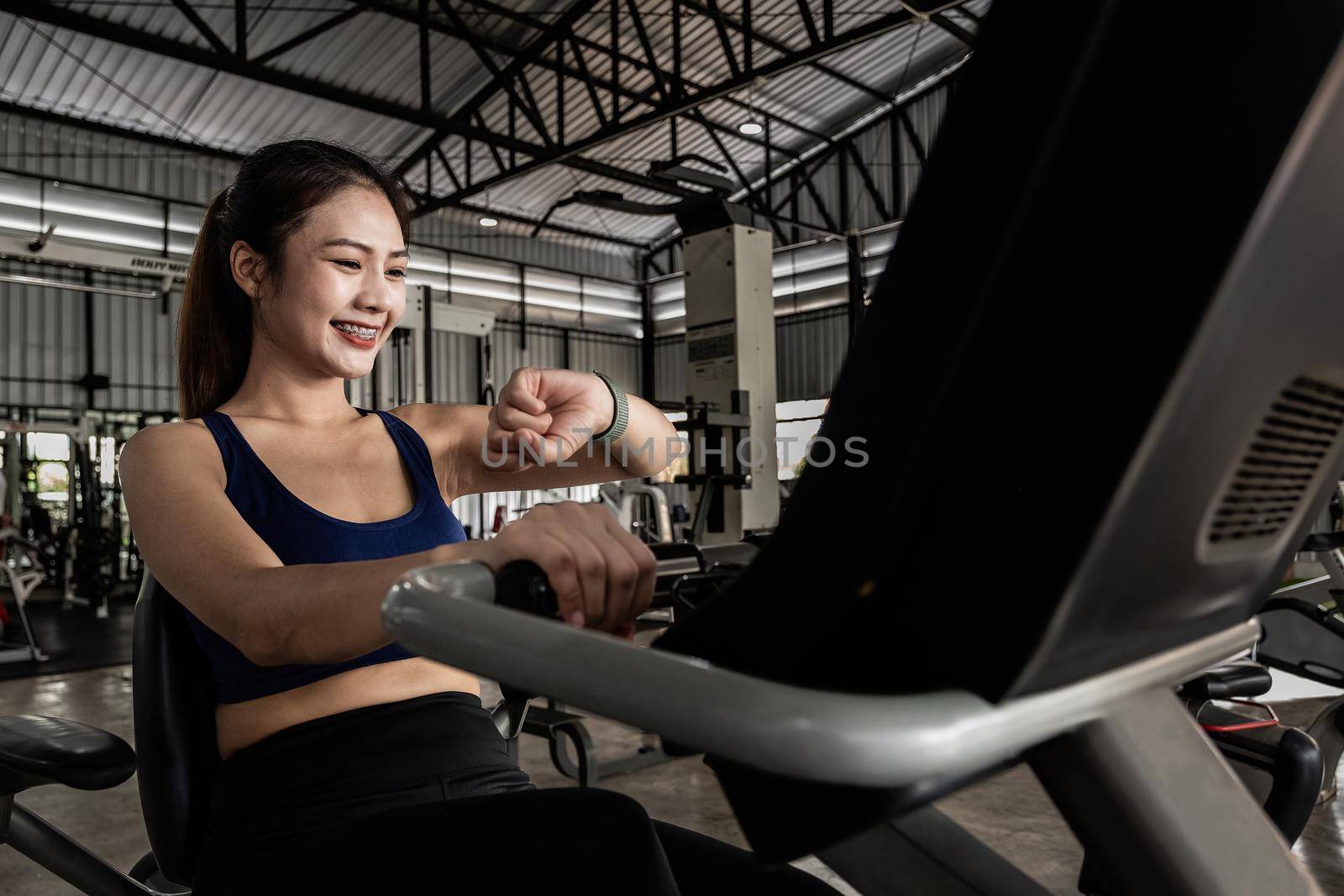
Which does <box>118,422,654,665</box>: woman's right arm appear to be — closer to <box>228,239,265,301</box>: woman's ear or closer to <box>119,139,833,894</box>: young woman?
<box>119,139,833,894</box>: young woman

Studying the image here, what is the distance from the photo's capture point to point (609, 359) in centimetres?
1366

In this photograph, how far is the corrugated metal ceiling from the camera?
747cm

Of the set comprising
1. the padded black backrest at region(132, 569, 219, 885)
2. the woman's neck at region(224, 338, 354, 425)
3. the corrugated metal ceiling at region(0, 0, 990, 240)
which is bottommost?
the padded black backrest at region(132, 569, 219, 885)

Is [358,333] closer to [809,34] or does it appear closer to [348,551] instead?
[348,551]

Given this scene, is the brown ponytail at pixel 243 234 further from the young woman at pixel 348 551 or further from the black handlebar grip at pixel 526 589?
the black handlebar grip at pixel 526 589

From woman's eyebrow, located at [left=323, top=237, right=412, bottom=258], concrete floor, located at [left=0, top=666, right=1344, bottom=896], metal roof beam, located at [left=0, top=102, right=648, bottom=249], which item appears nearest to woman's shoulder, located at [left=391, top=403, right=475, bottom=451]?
woman's eyebrow, located at [left=323, top=237, right=412, bottom=258]

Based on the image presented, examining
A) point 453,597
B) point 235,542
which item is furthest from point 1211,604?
point 235,542

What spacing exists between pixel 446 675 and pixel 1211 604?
2.45ft

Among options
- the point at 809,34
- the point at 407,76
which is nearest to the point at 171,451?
the point at 809,34

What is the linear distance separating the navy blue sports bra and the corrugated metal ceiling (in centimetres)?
683

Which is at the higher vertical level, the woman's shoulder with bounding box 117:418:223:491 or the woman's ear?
the woman's ear

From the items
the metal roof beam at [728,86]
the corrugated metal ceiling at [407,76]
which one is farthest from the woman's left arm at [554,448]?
the corrugated metal ceiling at [407,76]

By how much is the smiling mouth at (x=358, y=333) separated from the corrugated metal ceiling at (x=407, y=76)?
6.71 metres

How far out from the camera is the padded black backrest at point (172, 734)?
3.00 ft
